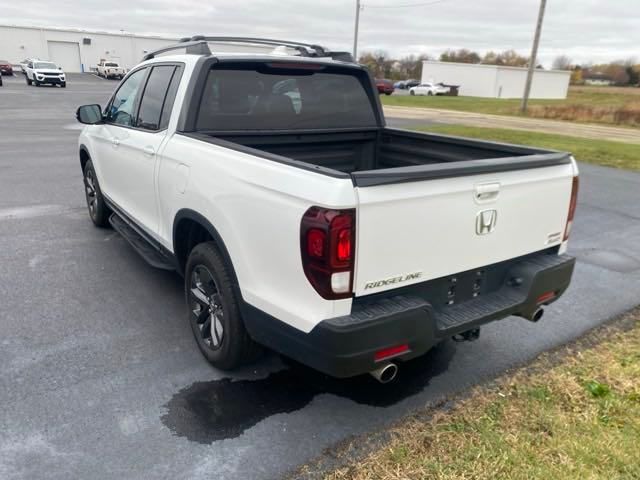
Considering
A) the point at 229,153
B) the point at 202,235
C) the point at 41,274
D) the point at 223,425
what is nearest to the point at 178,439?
the point at 223,425

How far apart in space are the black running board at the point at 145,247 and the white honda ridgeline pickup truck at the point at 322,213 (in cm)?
2

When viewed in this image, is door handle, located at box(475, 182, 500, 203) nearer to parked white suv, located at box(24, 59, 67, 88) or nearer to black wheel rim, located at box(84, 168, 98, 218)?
black wheel rim, located at box(84, 168, 98, 218)

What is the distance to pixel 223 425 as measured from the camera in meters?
2.98

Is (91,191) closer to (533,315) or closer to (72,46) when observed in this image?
(533,315)

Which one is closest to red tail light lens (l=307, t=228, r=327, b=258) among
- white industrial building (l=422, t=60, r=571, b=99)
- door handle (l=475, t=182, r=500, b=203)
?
door handle (l=475, t=182, r=500, b=203)

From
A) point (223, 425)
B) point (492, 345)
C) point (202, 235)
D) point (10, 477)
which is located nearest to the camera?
point (10, 477)

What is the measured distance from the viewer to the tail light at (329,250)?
2371mm

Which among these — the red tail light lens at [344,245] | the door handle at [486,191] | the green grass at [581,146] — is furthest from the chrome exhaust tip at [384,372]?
the green grass at [581,146]

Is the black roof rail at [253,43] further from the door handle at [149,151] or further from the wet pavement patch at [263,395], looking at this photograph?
the wet pavement patch at [263,395]

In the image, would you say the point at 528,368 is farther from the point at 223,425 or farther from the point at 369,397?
the point at 223,425

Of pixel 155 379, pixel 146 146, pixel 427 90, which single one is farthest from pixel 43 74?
pixel 155 379

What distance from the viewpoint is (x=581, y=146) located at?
52.2ft

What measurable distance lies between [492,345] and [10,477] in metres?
3.15

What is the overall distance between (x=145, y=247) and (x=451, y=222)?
2.86m
